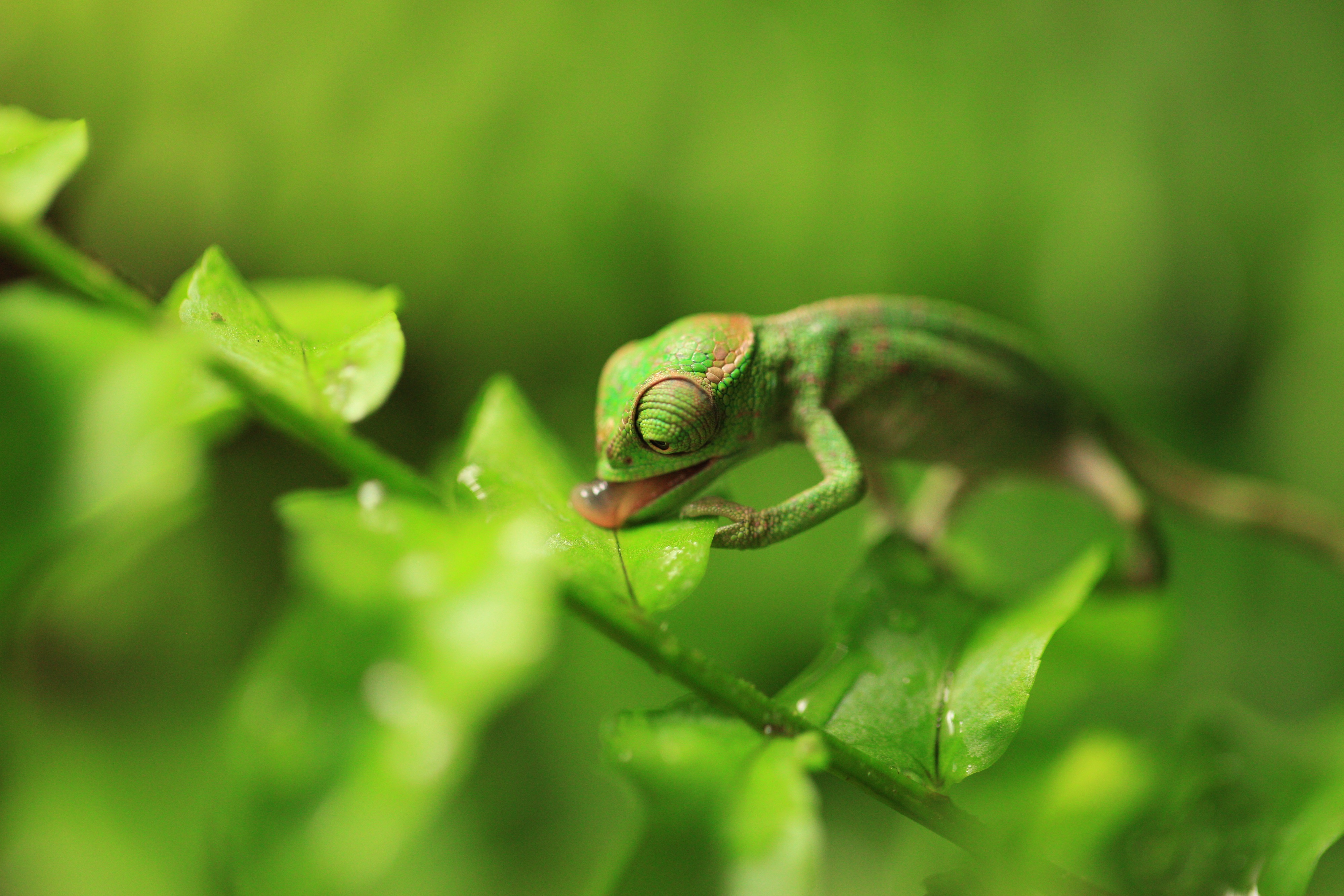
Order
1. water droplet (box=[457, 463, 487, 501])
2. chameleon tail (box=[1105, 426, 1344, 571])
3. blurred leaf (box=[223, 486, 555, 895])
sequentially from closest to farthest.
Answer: blurred leaf (box=[223, 486, 555, 895])
water droplet (box=[457, 463, 487, 501])
chameleon tail (box=[1105, 426, 1344, 571])

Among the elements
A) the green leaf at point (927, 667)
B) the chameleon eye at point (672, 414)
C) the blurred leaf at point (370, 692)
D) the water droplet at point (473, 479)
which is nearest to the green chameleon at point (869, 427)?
the chameleon eye at point (672, 414)

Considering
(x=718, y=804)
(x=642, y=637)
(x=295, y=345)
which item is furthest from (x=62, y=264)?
(x=718, y=804)

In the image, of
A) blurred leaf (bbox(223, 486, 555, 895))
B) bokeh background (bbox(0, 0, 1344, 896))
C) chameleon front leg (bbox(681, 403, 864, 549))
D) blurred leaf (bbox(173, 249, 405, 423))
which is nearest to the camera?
blurred leaf (bbox(223, 486, 555, 895))

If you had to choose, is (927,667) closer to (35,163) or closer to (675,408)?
(675,408)

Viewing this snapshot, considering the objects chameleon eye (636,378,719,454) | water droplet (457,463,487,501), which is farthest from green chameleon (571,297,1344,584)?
water droplet (457,463,487,501)

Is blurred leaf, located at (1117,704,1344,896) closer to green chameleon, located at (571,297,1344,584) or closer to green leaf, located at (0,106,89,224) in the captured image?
green chameleon, located at (571,297,1344,584)

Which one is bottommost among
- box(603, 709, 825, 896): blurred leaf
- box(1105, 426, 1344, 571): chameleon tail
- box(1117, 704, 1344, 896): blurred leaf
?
box(1105, 426, 1344, 571): chameleon tail

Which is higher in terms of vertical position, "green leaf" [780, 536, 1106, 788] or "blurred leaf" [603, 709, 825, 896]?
"blurred leaf" [603, 709, 825, 896]
